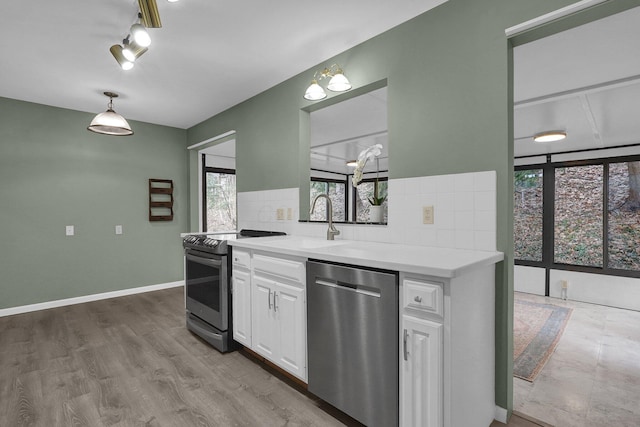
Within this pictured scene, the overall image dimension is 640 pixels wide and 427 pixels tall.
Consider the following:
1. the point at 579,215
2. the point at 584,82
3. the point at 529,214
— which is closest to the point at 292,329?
the point at 584,82

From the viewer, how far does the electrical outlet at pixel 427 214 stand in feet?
6.45

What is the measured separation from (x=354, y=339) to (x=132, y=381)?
5.28 feet

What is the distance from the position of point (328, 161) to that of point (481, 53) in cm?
461

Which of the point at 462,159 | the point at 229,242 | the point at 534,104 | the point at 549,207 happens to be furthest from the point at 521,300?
the point at 229,242

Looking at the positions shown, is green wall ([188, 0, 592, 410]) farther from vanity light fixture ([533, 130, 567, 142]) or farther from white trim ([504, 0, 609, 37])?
vanity light fixture ([533, 130, 567, 142])

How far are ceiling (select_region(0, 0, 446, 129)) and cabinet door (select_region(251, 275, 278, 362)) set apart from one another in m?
1.74

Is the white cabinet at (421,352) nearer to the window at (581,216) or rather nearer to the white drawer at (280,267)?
the white drawer at (280,267)

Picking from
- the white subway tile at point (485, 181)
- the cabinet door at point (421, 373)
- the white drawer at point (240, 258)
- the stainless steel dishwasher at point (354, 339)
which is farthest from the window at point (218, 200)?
the cabinet door at point (421, 373)

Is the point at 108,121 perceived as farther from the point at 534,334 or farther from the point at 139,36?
the point at 534,334

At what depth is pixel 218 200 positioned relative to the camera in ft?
18.0

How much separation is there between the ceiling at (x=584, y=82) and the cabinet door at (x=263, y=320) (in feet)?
7.73

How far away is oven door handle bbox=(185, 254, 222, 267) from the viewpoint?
253 centimetres

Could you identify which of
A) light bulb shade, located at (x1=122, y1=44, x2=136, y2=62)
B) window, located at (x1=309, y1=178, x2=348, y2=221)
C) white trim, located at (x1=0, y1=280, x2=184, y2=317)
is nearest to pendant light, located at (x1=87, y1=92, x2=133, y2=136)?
light bulb shade, located at (x1=122, y1=44, x2=136, y2=62)

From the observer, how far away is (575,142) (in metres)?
4.29
